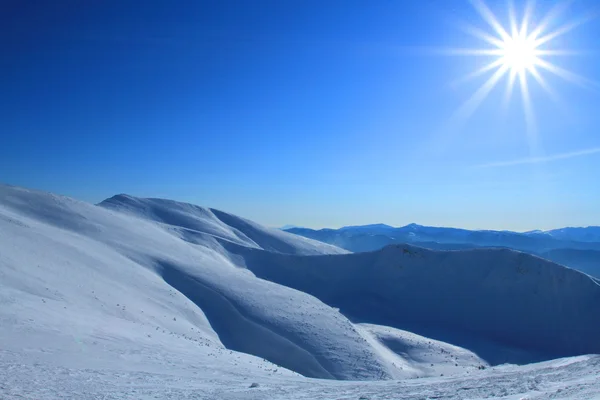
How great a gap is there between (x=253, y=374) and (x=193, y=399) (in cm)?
535

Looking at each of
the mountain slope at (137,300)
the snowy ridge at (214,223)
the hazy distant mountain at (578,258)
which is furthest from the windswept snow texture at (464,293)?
the hazy distant mountain at (578,258)

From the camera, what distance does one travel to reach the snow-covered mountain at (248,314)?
43.6 ft

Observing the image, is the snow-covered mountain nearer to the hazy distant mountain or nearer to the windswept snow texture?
the windswept snow texture

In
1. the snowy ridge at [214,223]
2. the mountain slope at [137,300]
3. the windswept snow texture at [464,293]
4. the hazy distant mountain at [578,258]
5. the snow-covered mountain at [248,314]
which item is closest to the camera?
the snow-covered mountain at [248,314]

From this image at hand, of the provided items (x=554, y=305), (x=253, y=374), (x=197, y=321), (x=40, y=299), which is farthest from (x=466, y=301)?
(x=40, y=299)

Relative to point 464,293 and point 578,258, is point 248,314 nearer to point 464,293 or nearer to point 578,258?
point 464,293

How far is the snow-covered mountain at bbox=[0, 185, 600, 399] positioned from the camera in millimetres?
13281

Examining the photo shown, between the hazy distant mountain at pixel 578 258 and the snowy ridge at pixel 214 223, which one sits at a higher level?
the hazy distant mountain at pixel 578 258

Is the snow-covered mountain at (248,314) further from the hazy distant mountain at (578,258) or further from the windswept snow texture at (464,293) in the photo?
the hazy distant mountain at (578,258)

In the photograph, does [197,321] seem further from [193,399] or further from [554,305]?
[554,305]

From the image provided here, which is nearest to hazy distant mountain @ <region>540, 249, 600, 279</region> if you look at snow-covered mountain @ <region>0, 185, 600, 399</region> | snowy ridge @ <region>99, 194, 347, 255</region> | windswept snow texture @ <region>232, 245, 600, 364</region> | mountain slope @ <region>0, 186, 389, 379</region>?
snowy ridge @ <region>99, 194, 347, 255</region>

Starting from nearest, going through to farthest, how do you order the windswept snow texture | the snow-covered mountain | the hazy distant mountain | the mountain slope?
the snow-covered mountain < the mountain slope < the windswept snow texture < the hazy distant mountain

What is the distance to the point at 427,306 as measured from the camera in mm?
51719

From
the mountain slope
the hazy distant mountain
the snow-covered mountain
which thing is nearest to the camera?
the snow-covered mountain
